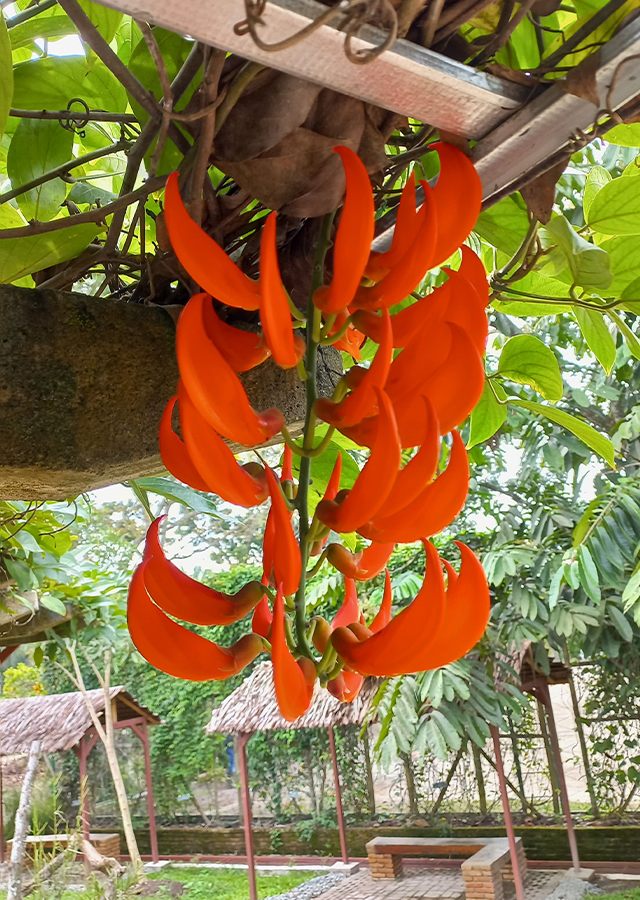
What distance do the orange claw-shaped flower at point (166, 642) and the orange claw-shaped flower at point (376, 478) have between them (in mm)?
66

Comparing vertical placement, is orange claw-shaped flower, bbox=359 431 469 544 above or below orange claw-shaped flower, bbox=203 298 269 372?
below

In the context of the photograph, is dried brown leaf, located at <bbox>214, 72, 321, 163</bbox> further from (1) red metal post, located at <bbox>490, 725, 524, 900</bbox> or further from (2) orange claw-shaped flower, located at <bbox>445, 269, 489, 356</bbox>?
(1) red metal post, located at <bbox>490, 725, 524, 900</bbox>

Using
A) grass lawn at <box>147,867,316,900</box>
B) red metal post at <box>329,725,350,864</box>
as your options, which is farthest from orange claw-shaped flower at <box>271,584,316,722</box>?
grass lawn at <box>147,867,316,900</box>

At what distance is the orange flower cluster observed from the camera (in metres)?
0.27

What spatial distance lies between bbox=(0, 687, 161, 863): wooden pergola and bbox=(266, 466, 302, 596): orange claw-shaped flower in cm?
845

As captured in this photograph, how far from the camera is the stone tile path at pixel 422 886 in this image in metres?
5.94

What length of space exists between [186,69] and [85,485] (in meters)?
0.21

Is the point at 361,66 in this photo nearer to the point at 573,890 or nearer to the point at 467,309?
the point at 467,309

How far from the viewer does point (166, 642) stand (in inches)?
11.0

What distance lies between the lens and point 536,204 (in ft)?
1.22

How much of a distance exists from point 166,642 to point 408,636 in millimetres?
86

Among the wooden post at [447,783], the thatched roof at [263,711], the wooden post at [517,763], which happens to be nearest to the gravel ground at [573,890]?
the wooden post at [517,763]

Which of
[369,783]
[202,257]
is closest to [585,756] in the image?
[369,783]

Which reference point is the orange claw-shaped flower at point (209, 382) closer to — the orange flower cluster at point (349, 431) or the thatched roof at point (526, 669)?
the orange flower cluster at point (349, 431)
